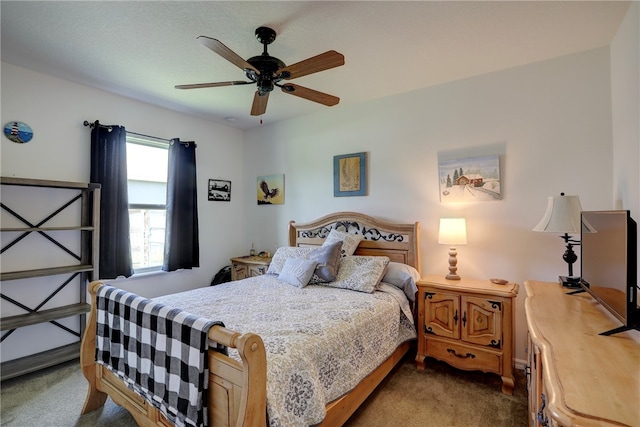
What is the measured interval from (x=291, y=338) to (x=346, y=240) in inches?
65.6

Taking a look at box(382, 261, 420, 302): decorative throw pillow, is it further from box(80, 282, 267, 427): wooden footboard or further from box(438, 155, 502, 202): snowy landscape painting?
box(80, 282, 267, 427): wooden footboard

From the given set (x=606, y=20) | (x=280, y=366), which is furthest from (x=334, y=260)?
(x=606, y=20)

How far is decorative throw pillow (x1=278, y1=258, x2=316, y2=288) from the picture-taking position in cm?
277

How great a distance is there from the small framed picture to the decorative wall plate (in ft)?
6.25

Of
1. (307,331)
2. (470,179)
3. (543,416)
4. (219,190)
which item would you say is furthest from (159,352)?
(219,190)

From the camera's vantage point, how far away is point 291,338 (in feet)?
5.29

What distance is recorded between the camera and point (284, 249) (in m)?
3.37

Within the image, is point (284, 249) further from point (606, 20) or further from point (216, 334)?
point (606, 20)

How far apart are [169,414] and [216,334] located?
576mm

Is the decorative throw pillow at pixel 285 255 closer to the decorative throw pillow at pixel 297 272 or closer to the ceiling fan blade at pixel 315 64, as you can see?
the decorative throw pillow at pixel 297 272

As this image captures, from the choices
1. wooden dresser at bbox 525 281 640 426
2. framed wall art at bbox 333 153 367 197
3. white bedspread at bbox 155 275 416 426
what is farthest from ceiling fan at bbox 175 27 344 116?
wooden dresser at bbox 525 281 640 426

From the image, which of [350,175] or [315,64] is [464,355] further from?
[315,64]

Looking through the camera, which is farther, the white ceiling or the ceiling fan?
the white ceiling

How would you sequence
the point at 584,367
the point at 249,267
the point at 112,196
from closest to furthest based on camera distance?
the point at 584,367, the point at 112,196, the point at 249,267
